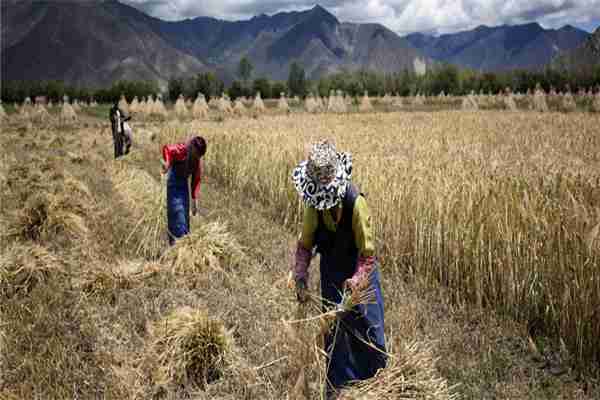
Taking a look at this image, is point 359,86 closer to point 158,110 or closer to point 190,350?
point 158,110

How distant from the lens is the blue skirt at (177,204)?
222 inches

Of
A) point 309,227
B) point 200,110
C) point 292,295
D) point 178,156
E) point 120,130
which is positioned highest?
point 200,110

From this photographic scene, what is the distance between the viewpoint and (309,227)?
2840 millimetres

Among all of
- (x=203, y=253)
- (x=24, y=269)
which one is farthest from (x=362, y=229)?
(x=24, y=269)

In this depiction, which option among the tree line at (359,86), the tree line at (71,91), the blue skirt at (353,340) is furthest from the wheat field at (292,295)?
the tree line at (71,91)

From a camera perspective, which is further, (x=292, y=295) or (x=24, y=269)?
(x=24, y=269)

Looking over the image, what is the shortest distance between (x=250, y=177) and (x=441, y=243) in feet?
17.2

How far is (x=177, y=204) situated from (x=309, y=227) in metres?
3.19

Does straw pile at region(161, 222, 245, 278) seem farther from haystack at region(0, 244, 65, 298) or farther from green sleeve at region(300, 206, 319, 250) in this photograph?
green sleeve at region(300, 206, 319, 250)

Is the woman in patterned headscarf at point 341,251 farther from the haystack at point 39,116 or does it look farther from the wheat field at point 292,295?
the haystack at point 39,116

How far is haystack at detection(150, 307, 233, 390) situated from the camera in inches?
136

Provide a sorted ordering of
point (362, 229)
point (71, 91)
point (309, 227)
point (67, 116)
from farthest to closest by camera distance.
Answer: point (71, 91), point (67, 116), point (309, 227), point (362, 229)

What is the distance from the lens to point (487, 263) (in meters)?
4.25

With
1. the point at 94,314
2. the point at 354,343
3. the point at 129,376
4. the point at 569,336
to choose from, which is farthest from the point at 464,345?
the point at 94,314
